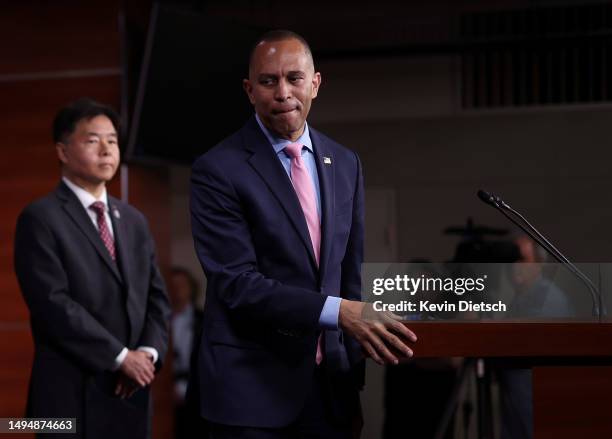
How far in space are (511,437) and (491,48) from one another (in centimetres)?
425

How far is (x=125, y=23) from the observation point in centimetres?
466

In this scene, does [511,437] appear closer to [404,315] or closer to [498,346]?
[498,346]

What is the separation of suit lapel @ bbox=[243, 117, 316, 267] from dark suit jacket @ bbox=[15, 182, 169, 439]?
3.40 ft

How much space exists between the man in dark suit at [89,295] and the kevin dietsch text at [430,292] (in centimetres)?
121

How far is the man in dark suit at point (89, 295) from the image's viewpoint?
Answer: 2.66 metres

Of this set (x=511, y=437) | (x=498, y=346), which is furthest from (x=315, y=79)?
(x=511, y=437)

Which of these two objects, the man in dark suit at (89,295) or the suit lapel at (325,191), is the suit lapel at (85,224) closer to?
the man in dark suit at (89,295)

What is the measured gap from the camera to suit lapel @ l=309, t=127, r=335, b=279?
1.83 meters

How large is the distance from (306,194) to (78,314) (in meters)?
1.09

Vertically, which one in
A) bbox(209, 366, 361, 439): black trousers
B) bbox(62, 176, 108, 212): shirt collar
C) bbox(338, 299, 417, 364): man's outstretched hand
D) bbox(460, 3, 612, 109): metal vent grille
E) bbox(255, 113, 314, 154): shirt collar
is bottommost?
bbox(209, 366, 361, 439): black trousers

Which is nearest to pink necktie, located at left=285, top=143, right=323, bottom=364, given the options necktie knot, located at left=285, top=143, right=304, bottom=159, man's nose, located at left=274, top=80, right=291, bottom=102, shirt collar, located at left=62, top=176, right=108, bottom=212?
necktie knot, located at left=285, top=143, right=304, bottom=159

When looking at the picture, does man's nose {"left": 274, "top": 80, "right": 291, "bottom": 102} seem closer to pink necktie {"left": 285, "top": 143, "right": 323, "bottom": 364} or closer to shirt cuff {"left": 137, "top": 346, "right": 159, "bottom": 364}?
pink necktie {"left": 285, "top": 143, "right": 323, "bottom": 364}

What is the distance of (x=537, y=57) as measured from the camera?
19.2ft

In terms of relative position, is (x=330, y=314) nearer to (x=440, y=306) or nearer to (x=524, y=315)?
(x=440, y=306)
